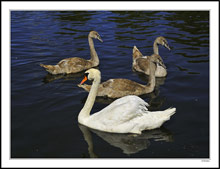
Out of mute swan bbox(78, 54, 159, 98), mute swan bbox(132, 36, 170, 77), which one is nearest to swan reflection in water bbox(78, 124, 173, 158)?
mute swan bbox(78, 54, 159, 98)

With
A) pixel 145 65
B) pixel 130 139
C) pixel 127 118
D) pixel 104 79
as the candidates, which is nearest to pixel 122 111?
pixel 127 118

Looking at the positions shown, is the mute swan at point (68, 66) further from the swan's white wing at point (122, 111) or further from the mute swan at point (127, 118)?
the swan's white wing at point (122, 111)

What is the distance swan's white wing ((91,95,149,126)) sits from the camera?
26.1ft

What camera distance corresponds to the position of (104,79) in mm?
12109

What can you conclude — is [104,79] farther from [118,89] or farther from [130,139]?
[130,139]

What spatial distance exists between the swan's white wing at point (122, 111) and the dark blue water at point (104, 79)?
439 mm

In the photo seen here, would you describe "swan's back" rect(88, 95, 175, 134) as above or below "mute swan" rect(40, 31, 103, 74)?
below

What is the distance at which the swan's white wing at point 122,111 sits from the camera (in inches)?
313

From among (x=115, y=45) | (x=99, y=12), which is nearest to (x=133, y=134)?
(x=115, y=45)

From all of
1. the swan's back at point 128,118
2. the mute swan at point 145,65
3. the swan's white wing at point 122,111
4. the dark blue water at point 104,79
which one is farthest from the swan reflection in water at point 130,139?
the mute swan at point 145,65

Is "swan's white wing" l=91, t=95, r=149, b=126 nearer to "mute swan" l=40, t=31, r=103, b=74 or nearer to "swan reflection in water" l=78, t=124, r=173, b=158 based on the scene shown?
"swan reflection in water" l=78, t=124, r=173, b=158

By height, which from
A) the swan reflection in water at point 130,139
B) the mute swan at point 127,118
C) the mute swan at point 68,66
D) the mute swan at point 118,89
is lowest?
the swan reflection in water at point 130,139

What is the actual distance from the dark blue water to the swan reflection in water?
3 centimetres

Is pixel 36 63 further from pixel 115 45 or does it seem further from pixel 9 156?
pixel 9 156
